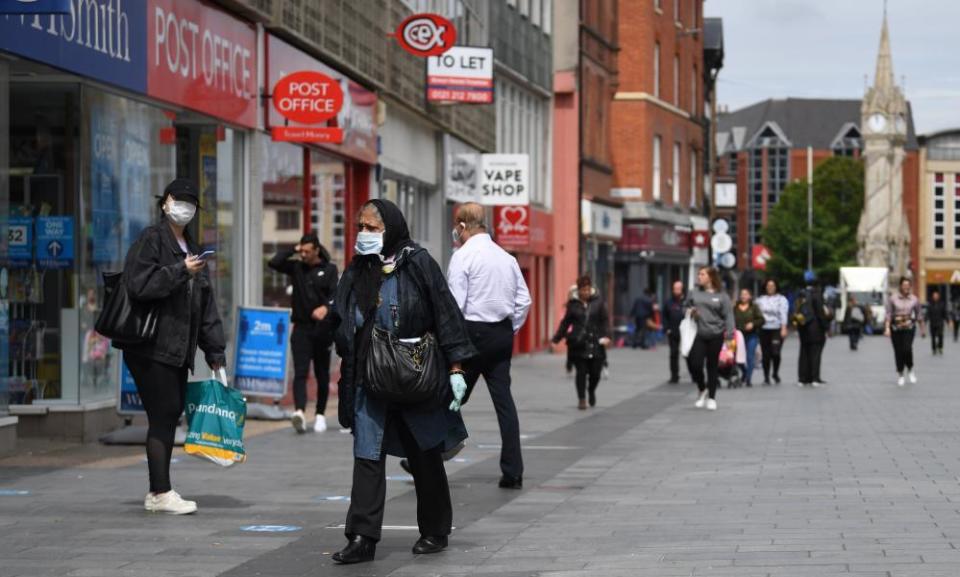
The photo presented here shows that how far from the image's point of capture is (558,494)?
38.6ft

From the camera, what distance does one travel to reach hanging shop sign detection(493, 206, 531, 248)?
37.5m

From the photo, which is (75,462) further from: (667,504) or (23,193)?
(667,504)

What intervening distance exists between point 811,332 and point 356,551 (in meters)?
22.0

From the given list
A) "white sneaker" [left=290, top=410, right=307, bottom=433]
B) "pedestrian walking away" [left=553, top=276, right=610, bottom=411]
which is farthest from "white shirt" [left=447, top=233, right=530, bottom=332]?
"pedestrian walking away" [left=553, top=276, right=610, bottom=411]

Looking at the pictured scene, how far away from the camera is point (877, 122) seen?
463 feet

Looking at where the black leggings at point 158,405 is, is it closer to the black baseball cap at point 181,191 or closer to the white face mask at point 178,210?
the white face mask at point 178,210

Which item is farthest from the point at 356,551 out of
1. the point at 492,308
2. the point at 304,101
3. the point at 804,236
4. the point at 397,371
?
the point at 804,236

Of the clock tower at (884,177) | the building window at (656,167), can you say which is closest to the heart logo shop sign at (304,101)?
the building window at (656,167)

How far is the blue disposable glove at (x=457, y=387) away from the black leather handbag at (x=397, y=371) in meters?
0.12

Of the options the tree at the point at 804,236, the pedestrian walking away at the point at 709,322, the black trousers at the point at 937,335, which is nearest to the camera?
the pedestrian walking away at the point at 709,322

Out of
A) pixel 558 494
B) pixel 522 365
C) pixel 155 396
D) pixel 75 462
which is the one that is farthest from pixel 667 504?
pixel 522 365

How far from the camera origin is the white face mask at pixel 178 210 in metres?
10.4

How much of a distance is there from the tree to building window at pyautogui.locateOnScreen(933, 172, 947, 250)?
51.9 feet

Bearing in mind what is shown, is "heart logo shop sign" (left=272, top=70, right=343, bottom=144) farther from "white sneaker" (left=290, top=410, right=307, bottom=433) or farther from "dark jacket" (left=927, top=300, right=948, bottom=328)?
"dark jacket" (left=927, top=300, right=948, bottom=328)
